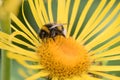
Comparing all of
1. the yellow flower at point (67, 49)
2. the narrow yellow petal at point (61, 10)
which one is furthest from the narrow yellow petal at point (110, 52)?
the narrow yellow petal at point (61, 10)

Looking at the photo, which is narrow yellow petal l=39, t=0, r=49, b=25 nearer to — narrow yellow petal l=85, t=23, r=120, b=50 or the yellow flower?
the yellow flower

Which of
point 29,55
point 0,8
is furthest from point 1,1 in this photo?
point 29,55

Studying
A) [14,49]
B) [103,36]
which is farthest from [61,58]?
[103,36]

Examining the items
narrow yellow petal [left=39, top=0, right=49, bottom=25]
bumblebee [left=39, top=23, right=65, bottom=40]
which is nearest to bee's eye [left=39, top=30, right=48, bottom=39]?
bumblebee [left=39, top=23, right=65, bottom=40]

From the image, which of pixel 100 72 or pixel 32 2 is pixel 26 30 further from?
pixel 100 72

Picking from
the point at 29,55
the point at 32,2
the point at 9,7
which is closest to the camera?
the point at 9,7
